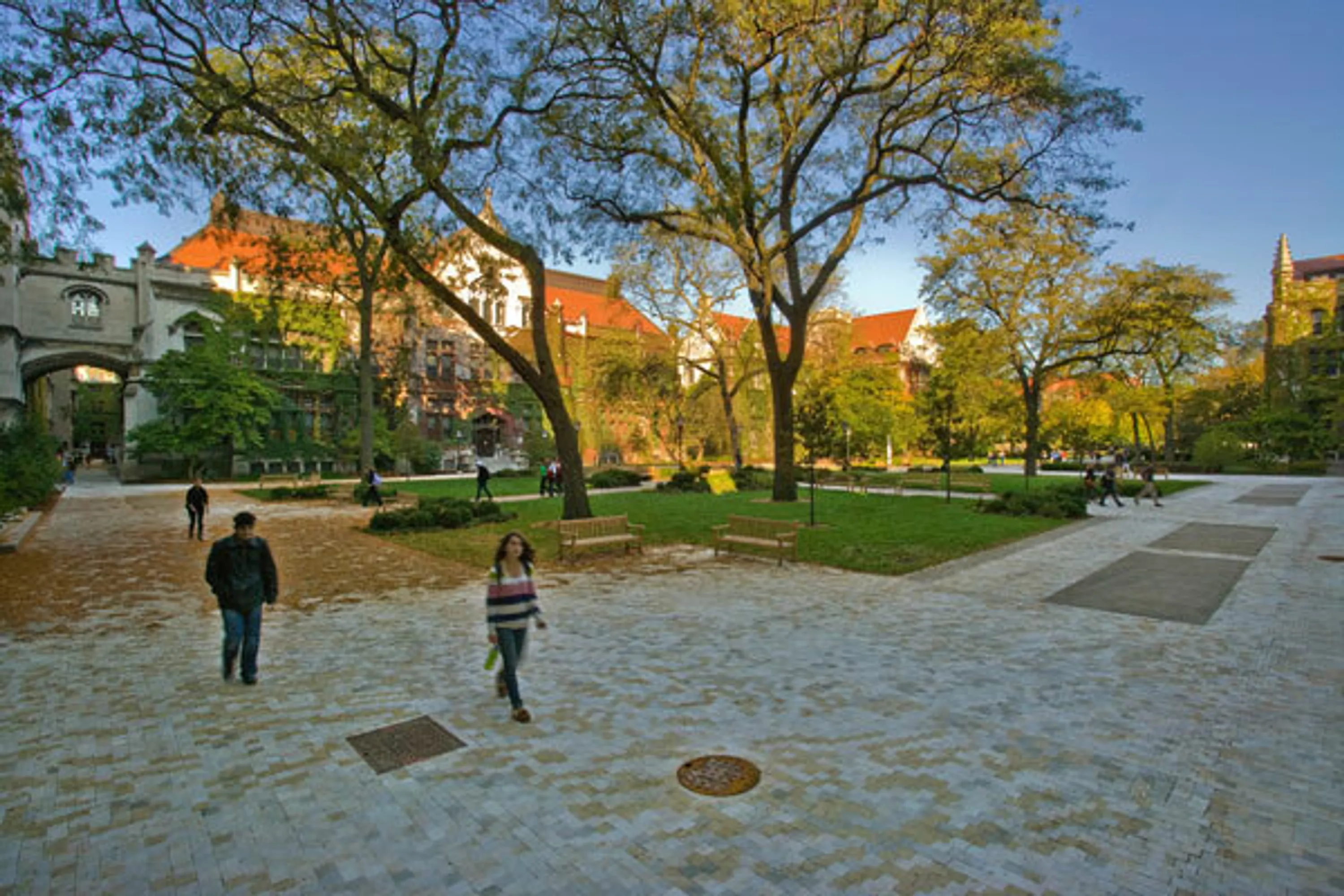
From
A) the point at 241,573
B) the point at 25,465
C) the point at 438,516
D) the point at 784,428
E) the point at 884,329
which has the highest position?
the point at 884,329

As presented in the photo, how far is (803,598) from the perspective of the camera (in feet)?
33.0

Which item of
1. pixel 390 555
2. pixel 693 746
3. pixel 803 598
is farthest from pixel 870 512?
pixel 693 746

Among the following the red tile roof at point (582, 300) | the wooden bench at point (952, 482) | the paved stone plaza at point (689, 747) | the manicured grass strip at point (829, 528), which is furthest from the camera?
the red tile roof at point (582, 300)

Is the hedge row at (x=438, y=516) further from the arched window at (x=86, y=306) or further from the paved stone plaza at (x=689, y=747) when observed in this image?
the arched window at (x=86, y=306)

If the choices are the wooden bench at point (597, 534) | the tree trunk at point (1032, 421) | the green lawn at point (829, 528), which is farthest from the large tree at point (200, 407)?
the tree trunk at point (1032, 421)

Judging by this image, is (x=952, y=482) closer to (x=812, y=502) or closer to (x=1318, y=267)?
(x=812, y=502)

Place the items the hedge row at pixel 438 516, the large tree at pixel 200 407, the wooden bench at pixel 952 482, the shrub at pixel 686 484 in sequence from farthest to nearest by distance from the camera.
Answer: the large tree at pixel 200 407 → the shrub at pixel 686 484 → the wooden bench at pixel 952 482 → the hedge row at pixel 438 516

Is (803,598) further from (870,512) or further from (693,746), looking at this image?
(870,512)

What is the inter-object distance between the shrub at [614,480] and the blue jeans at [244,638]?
2666 centimetres

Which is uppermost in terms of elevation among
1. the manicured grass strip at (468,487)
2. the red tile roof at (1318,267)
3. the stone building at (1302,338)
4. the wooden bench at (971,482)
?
the red tile roof at (1318,267)

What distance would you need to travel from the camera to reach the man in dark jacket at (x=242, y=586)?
632 cm

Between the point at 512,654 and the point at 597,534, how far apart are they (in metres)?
8.22

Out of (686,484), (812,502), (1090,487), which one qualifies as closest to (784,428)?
(812,502)

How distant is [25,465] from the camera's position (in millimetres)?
18391
